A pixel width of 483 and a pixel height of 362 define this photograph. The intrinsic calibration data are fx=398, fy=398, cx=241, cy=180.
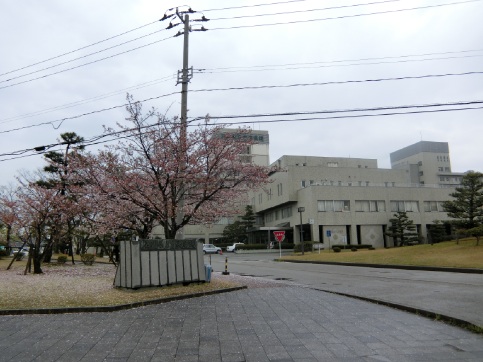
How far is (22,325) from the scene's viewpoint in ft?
23.7

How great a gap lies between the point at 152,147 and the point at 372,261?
1753 centimetres

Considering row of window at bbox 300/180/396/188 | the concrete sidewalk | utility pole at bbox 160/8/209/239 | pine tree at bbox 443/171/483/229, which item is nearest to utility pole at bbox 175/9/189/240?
utility pole at bbox 160/8/209/239

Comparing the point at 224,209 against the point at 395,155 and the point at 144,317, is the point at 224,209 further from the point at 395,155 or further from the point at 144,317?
the point at 395,155

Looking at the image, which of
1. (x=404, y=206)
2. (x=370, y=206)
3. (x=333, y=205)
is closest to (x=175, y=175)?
(x=333, y=205)

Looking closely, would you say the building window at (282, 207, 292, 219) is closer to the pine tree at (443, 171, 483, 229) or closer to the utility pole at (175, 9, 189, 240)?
the pine tree at (443, 171, 483, 229)

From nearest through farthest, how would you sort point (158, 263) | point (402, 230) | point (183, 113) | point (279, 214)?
point (158, 263) < point (183, 113) < point (402, 230) < point (279, 214)

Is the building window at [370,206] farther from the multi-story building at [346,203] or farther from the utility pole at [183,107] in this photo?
the utility pole at [183,107]

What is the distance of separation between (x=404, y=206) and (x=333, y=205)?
12096 mm

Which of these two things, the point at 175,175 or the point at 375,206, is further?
the point at 375,206

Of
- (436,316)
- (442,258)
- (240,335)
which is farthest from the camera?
(442,258)

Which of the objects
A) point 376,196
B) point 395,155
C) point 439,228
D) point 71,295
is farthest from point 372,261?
point 395,155

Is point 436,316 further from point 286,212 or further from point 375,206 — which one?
point 286,212

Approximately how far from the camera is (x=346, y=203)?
55.9 metres

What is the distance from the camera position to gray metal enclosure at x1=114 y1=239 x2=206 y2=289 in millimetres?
11289
